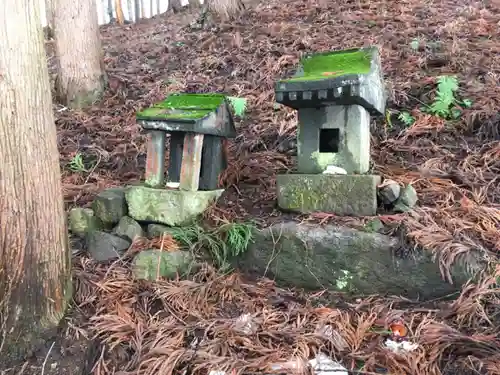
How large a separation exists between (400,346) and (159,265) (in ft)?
4.74

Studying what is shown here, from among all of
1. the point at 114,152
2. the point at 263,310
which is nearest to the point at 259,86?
the point at 114,152

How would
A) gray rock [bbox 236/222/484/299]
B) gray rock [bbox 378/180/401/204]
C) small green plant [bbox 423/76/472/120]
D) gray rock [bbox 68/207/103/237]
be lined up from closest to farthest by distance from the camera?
1. gray rock [bbox 236/222/484/299]
2. gray rock [bbox 378/180/401/204]
3. gray rock [bbox 68/207/103/237]
4. small green plant [bbox 423/76/472/120]

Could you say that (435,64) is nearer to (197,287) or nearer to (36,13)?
(197,287)

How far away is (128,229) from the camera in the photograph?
10.3ft

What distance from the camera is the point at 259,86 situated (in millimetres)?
5156

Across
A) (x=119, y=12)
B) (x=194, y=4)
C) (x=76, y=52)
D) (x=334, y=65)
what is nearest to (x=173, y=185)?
(x=334, y=65)

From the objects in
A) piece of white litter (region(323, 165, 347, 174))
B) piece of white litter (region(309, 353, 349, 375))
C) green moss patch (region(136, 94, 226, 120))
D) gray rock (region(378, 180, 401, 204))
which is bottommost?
piece of white litter (region(309, 353, 349, 375))

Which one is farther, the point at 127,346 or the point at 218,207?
the point at 218,207

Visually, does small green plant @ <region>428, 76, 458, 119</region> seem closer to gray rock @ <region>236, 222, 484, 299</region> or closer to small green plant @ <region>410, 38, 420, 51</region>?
small green plant @ <region>410, 38, 420, 51</region>

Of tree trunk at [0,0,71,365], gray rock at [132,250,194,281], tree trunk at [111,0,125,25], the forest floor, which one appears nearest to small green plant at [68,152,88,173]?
the forest floor

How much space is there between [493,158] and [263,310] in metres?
2.10

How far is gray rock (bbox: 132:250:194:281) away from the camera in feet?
9.19

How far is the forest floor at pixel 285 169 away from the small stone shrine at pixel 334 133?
15 cm

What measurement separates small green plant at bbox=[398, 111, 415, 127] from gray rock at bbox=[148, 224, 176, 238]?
7.28ft
